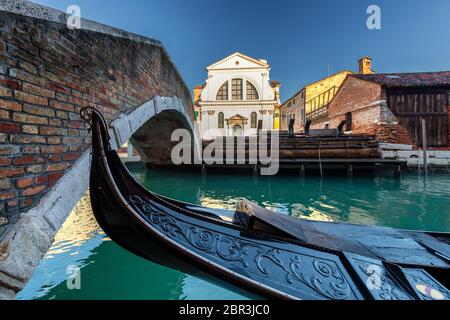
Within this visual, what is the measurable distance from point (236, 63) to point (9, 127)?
22.1 meters

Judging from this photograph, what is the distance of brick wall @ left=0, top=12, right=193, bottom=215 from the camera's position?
1.72 metres

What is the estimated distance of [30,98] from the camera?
6.32 feet

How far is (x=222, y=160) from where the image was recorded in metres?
9.70

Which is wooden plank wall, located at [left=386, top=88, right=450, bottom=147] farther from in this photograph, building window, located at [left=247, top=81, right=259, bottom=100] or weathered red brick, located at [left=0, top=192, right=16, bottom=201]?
weathered red brick, located at [left=0, top=192, right=16, bottom=201]

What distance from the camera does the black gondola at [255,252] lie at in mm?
1312

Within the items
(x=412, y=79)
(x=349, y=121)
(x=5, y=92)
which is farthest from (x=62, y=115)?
(x=412, y=79)

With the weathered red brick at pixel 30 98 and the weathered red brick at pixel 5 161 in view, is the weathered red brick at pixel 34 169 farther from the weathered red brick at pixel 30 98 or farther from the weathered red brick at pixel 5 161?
the weathered red brick at pixel 30 98

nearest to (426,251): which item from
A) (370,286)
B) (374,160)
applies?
(370,286)

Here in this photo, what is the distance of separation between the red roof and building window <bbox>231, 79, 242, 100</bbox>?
36.8 feet

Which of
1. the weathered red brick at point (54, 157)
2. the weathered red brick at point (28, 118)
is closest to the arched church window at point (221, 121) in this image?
the weathered red brick at point (54, 157)

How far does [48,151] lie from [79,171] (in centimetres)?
42

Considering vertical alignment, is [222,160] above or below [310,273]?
above

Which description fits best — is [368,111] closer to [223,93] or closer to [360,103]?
[360,103]
